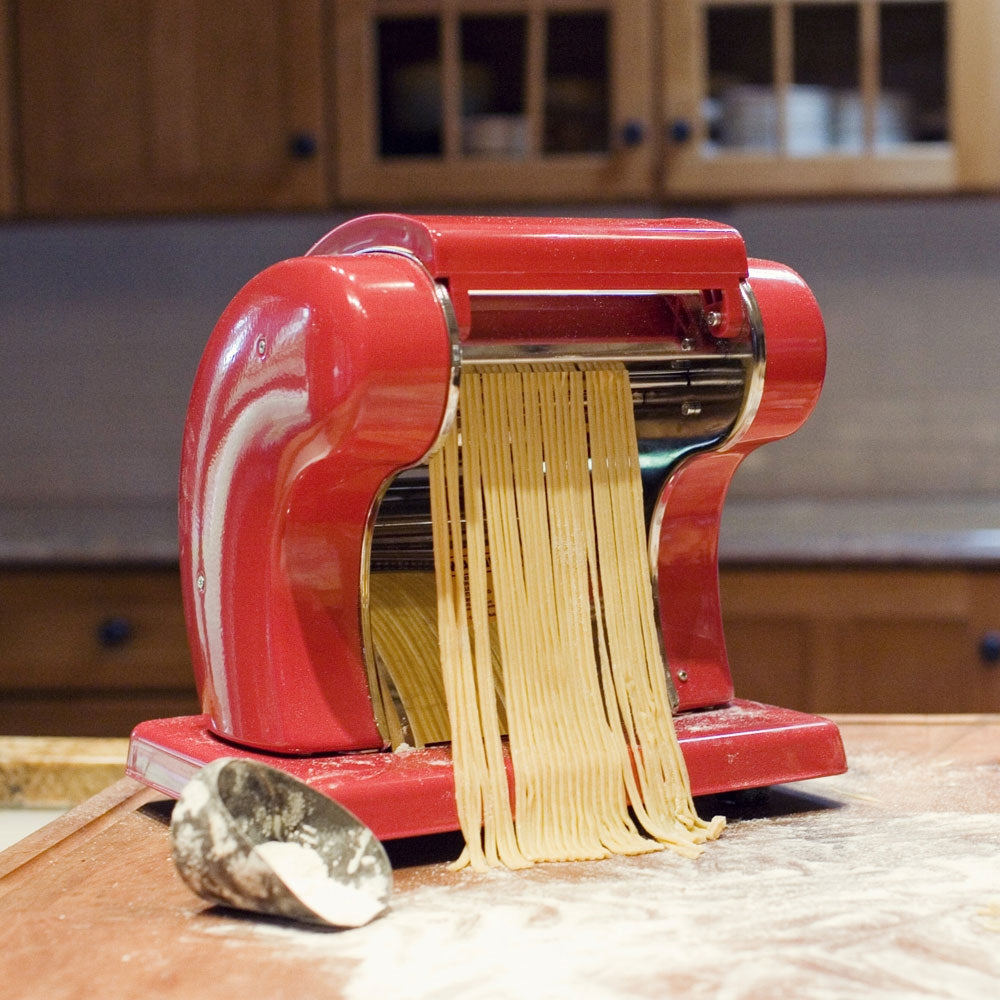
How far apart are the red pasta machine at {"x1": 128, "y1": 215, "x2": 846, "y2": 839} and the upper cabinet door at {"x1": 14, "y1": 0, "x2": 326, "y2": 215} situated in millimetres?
1629

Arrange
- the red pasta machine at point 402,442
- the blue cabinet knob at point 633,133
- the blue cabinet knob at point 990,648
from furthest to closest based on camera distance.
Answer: the blue cabinet knob at point 633,133 → the blue cabinet knob at point 990,648 → the red pasta machine at point 402,442

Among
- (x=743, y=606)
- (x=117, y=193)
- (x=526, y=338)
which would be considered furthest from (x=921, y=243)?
(x=526, y=338)

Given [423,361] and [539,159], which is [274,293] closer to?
[423,361]

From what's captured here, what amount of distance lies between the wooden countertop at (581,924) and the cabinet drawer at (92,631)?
1335 mm

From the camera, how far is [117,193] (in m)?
2.52

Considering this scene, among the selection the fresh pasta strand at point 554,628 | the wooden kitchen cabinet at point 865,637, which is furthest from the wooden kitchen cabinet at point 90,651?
the fresh pasta strand at point 554,628

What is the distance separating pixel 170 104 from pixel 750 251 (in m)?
1.21

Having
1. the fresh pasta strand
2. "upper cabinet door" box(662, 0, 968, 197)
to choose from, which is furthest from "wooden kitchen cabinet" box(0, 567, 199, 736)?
the fresh pasta strand

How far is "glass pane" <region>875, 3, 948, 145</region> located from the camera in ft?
8.16

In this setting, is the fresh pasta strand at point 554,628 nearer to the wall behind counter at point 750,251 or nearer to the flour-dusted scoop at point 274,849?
the flour-dusted scoop at point 274,849

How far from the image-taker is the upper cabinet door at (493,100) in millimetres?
2463

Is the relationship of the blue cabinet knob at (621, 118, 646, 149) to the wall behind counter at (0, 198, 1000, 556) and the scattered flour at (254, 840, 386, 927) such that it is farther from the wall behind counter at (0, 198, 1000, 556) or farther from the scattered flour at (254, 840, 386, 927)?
the scattered flour at (254, 840, 386, 927)

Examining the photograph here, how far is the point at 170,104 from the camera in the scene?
2486 millimetres

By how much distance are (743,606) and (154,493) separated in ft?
4.60
